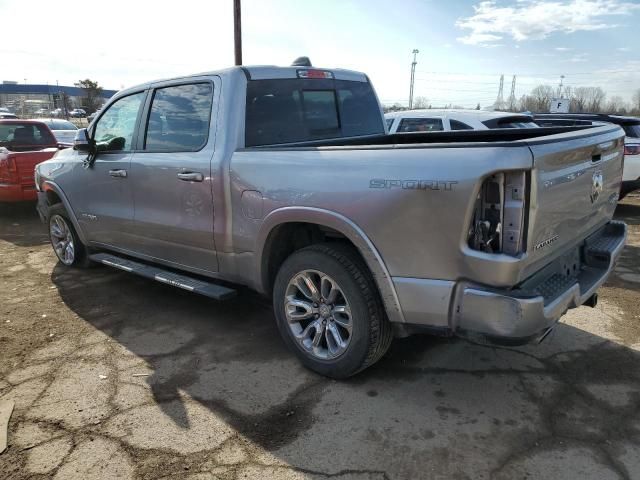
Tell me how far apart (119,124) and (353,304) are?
3135 mm

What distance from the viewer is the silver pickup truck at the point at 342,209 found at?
2.48 m

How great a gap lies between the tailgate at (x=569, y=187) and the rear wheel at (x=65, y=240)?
16.2 ft

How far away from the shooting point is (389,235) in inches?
108

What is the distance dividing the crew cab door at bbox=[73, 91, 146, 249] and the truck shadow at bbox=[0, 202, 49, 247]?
288 centimetres

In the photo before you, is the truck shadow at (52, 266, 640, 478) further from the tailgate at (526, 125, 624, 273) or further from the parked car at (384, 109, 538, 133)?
the parked car at (384, 109, 538, 133)

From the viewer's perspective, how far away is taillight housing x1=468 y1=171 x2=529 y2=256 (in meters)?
2.40

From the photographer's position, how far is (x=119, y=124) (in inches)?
190

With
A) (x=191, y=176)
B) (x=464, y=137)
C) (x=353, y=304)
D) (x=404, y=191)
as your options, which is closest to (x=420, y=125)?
(x=464, y=137)

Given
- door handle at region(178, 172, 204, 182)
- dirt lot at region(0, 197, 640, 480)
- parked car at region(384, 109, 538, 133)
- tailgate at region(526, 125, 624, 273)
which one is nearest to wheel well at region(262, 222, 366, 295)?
dirt lot at region(0, 197, 640, 480)

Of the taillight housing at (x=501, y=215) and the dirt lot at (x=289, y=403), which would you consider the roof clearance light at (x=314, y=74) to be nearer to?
the dirt lot at (x=289, y=403)

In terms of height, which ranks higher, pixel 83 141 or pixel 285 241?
pixel 83 141

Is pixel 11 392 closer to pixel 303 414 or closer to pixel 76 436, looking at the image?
pixel 76 436

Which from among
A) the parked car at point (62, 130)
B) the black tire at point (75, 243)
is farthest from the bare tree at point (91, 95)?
the black tire at point (75, 243)

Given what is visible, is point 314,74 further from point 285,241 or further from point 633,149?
point 633,149
